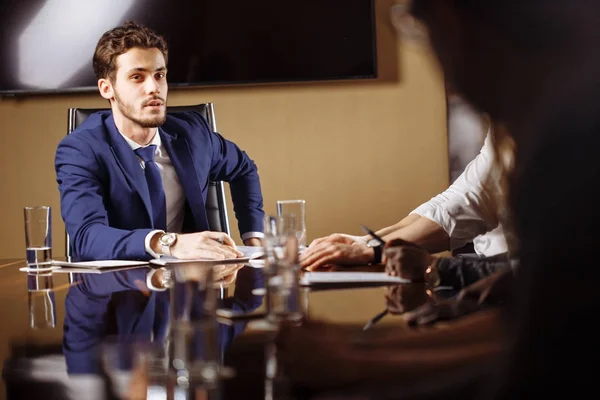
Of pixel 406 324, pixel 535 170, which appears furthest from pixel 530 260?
pixel 406 324

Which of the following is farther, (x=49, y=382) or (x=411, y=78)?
(x=411, y=78)

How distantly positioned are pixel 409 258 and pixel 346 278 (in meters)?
0.14

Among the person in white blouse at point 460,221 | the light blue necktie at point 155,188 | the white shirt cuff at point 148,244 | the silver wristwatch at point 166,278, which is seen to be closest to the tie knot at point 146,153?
the light blue necktie at point 155,188

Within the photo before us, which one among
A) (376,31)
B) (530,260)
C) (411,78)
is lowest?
(530,260)

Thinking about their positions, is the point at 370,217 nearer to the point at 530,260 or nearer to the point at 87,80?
the point at 87,80

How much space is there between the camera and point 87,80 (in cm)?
390

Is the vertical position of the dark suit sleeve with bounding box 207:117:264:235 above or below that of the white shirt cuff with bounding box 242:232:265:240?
above

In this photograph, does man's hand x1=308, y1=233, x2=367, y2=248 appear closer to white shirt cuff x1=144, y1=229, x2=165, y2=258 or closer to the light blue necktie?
white shirt cuff x1=144, y1=229, x2=165, y2=258

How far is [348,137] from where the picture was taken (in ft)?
12.6

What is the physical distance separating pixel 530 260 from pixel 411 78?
10.3 feet

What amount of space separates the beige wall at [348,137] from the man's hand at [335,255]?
197 cm

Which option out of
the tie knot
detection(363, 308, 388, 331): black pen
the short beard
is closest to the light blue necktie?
the tie knot

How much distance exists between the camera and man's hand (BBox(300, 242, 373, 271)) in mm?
1807

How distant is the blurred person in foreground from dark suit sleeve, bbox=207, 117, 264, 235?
2.11 meters
